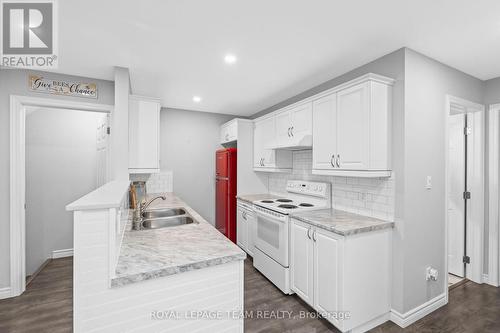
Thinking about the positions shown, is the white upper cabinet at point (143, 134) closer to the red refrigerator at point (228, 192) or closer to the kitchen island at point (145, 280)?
the kitchen island at point (145, 280)

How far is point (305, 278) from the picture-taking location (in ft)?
7.35

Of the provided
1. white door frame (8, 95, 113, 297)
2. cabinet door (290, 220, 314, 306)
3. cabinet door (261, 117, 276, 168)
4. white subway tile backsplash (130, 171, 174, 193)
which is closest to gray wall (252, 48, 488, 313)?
cabinet door (290, 220, 314, 306)

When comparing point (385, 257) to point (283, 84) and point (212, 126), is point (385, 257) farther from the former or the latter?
point (212, 126)

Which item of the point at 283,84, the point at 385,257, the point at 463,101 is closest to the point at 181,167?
the point at 283,84

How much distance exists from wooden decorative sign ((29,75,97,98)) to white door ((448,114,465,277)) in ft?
15.0

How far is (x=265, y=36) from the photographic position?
188 centimetres

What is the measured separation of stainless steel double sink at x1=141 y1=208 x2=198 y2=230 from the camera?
225 cm

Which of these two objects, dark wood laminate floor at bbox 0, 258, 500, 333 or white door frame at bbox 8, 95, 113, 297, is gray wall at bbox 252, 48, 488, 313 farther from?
white door frame at bbox 8, 95, 113, 297

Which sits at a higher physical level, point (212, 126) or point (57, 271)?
point (212, 126)

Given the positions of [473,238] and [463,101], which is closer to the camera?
[463,101]

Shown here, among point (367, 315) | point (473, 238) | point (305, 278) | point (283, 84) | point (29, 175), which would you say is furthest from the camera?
point (29, 175)

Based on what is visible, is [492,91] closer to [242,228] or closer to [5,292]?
[242,228]

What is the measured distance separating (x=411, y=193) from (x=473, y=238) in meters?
1.64

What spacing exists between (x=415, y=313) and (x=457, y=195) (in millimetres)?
1772
